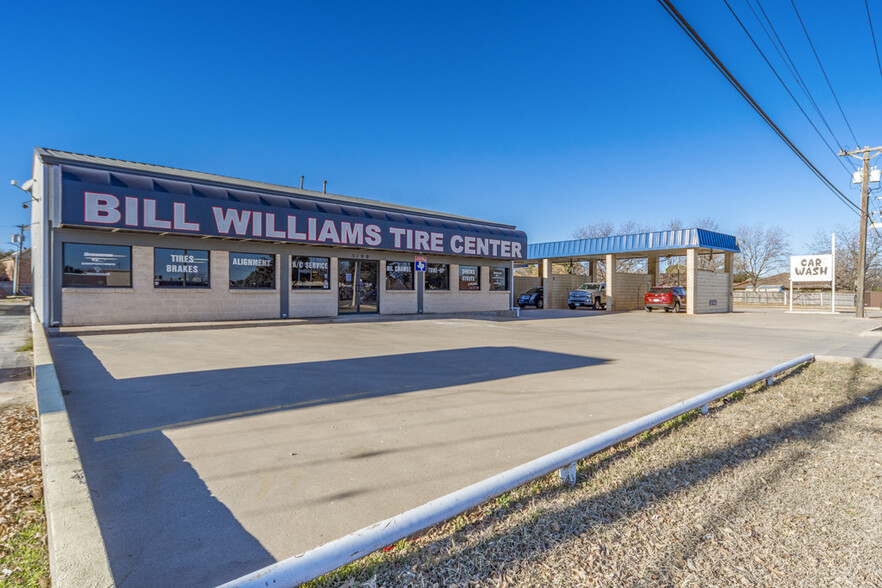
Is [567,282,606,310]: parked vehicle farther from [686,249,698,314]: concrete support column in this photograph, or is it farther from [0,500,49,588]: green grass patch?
[0,500,49,588]: green grass patch

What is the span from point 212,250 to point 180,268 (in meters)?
1.16

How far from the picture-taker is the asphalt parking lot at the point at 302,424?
2916 millimetres

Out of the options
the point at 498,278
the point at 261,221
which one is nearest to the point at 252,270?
the point at 261,221

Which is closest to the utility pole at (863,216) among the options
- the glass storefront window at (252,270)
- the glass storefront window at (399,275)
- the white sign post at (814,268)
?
the white sign post at (814,268)

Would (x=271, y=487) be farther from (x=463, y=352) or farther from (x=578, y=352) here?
(x=578, y=352)

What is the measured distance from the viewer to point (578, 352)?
10922mm

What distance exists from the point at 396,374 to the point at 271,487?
4443mm

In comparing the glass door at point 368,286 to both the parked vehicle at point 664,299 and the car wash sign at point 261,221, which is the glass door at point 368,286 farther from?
the parked vehicle at point 664,299

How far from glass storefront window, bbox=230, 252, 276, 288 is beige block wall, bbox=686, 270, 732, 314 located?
24.2m

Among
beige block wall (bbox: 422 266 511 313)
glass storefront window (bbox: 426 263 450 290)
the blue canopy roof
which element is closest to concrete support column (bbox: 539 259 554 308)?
the blue canopy roof

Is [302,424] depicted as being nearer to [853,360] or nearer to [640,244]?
[853,360]

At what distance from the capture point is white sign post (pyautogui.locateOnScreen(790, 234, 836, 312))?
99.2ft

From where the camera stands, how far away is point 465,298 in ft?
77.4

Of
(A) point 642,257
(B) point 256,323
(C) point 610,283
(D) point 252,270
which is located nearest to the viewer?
(B) point 256,323
